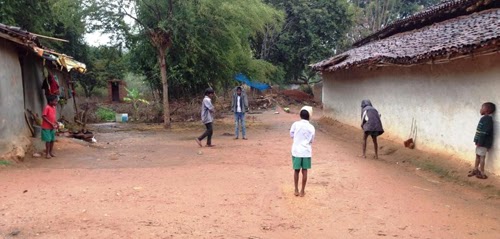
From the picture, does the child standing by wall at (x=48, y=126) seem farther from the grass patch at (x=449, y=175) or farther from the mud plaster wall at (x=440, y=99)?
the mud plaster wall at (x=440, y=99)

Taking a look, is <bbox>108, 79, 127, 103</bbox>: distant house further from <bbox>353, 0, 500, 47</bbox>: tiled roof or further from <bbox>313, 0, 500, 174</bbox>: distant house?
<bbox>313, 0, 500, 174</bbox>: distant house

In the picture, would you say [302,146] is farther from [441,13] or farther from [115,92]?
[115,92]

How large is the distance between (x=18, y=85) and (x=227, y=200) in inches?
241

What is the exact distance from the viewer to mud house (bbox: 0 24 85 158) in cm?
822

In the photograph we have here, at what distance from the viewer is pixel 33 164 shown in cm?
841

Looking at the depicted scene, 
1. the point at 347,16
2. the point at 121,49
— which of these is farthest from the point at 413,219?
the point at 347,16

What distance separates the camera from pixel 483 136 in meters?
7.20

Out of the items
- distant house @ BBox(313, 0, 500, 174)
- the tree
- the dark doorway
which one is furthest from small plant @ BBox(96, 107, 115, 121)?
distant house @ BBox(313, 0, 500, 174)

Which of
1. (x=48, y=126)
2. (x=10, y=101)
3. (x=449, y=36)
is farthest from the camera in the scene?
(x=449, y=36)

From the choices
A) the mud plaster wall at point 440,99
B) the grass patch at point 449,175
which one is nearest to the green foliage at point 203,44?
the mud plaster wall at point 440,99

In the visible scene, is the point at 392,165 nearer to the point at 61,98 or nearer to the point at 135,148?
the point at 135,148

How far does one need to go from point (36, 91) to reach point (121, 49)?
7.98 m

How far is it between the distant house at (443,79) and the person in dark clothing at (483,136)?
0.12m

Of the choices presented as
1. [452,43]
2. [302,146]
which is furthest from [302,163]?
[452,43]
